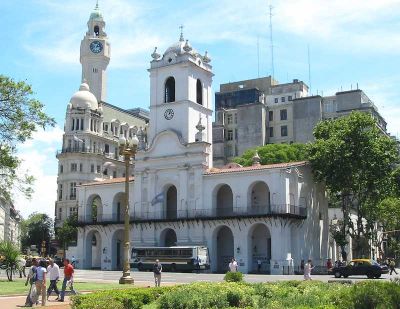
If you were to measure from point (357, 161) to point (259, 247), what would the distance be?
12414mm

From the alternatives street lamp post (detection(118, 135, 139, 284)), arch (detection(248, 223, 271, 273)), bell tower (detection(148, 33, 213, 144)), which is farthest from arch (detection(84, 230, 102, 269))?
street lamp post (detection(118, 135, 139, 284))

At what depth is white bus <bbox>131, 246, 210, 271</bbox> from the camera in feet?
164

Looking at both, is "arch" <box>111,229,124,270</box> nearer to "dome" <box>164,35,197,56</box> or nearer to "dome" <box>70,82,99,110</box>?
"dome" <box>164,35,197,56</box>

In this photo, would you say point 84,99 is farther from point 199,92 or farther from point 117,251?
point 117,251

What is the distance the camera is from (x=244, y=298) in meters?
17.5

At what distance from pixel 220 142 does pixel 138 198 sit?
39.3 metres

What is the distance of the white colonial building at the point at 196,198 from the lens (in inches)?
2048

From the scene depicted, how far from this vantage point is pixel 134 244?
58812 millimetres

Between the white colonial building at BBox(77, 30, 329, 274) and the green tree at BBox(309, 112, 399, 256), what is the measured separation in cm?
257

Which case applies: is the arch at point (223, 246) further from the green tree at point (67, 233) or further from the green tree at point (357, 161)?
the green tree at point (67, 233)

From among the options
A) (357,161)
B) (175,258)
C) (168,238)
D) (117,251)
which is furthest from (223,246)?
(357,161)

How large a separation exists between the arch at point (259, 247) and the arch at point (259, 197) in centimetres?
151

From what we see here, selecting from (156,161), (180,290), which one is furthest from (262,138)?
(180,290)

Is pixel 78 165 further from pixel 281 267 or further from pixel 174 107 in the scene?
pixel 281 267
